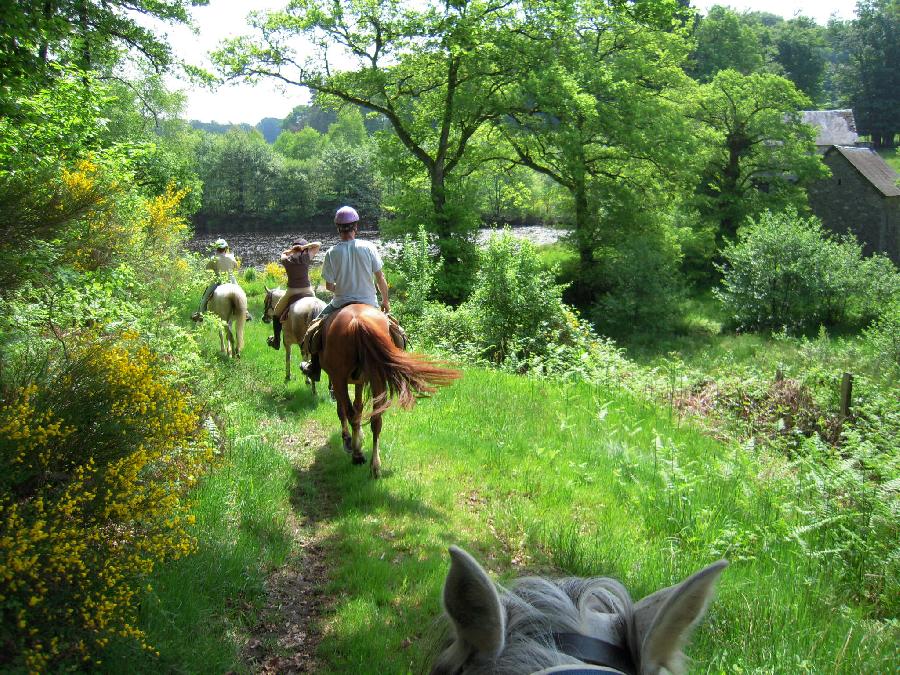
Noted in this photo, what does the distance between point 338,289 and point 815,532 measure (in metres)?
5.21

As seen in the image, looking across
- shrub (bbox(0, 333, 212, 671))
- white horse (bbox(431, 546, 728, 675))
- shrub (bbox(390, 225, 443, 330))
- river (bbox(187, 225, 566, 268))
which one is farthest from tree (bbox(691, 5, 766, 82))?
white horse (bbox(431, 546, 728, 675))

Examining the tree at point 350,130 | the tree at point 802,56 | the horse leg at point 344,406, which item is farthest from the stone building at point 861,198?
the tree at point 350,130

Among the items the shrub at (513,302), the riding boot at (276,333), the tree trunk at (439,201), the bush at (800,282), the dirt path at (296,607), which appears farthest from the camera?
the bush at (800,282)

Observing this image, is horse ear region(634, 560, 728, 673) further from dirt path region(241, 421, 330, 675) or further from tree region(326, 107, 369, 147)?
tree region(326, 107, 369, 147)

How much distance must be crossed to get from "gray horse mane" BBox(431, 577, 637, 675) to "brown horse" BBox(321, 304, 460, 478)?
4.07 m

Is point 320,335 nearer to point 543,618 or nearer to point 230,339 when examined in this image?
point 230,339

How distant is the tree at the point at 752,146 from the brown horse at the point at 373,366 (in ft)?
104

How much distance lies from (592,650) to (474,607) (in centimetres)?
33

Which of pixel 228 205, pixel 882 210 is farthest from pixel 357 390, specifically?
pixel 228 205

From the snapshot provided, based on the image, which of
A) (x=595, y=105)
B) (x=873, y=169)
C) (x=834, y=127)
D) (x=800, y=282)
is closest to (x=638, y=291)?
(x=800, y=282)

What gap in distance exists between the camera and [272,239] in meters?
51.3

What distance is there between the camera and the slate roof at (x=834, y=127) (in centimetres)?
4512

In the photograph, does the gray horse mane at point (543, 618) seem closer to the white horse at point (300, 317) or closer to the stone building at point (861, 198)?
the white horse at point (300, 317)

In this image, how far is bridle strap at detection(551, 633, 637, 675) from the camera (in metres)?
1.47
